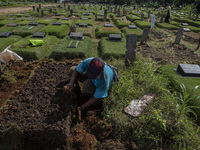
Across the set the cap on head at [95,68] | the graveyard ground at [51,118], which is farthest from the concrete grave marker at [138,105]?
the cap on head at [95,68]

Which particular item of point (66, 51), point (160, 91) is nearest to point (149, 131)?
point (160, 91)

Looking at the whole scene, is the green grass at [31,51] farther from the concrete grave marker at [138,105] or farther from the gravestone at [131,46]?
the concrete grave marker at [138,105]

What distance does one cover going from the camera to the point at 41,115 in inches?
100

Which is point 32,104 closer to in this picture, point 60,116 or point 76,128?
point 60,116

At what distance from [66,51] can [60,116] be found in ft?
13.6

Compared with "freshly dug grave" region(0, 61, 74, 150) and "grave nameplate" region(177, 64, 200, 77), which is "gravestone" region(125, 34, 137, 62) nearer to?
"grave nameplate" region(177, 64, 200, 77)

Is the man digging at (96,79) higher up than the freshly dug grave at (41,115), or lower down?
higher up

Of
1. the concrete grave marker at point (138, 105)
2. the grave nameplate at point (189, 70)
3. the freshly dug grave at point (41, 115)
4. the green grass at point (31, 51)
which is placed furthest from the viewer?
the green grass at point (31, 51)

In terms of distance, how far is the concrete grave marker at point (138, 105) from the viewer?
2.90 meters

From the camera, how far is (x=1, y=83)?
390 cm

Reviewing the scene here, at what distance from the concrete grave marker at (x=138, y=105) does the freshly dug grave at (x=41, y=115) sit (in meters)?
1.26

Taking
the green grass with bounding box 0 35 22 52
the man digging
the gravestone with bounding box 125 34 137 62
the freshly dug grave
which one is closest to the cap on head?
the man digging

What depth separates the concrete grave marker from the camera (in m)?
2.90

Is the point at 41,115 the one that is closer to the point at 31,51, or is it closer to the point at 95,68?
the point at 95,68
